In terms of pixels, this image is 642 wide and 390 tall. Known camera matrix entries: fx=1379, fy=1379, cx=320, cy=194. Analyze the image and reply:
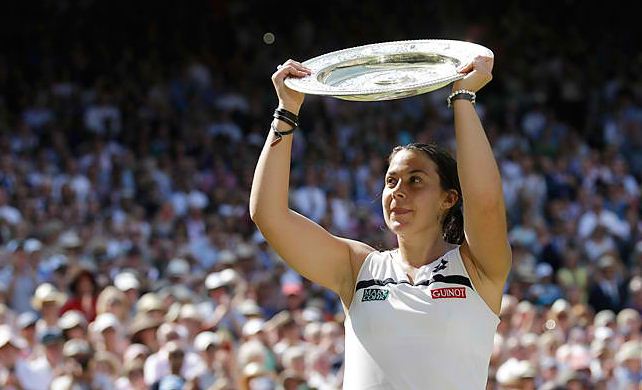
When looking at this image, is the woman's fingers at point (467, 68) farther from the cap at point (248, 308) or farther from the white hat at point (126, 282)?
the white hat at point (126, 282)

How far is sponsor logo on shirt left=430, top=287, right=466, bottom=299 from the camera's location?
12.5 feet

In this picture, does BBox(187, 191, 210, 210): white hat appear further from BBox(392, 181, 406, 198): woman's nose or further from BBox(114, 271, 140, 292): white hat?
BBox(392, 181, 406, 198): woman's nose

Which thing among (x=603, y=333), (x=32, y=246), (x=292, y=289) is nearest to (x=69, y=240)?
(x=32, y=246)

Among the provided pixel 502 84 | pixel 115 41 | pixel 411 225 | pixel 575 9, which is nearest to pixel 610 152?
pixel 502 84

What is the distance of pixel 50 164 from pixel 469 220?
1021cm

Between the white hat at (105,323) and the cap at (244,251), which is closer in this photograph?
the white hat at (105,323)

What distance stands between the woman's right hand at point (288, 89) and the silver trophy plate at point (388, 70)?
2 cm

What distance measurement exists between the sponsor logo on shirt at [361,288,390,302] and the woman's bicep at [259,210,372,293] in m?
0.14

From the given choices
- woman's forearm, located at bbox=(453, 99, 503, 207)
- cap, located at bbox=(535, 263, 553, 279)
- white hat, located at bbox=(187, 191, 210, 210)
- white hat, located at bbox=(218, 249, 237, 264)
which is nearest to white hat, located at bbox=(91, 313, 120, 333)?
white hat, located at bbox=(218, 249, 237, 264)

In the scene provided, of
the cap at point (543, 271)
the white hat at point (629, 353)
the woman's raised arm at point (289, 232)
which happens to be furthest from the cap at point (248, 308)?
the woman's raised arm at point (289, 232)

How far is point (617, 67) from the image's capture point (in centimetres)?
2027

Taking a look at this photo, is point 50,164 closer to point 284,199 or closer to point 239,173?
point 239,173

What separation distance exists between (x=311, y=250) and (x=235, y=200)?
10341 millimetres

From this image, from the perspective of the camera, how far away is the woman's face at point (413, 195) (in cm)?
396
